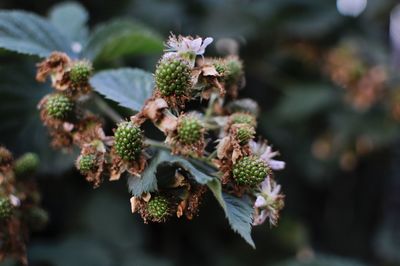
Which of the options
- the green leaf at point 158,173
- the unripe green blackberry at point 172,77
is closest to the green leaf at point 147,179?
the green leaf at point 158,173

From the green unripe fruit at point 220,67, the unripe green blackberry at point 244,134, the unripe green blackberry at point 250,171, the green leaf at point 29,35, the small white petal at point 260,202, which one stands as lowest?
the small white petal at point 260,202

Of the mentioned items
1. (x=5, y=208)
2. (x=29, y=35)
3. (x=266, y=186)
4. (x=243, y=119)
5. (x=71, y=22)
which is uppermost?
(x=71, y=22)

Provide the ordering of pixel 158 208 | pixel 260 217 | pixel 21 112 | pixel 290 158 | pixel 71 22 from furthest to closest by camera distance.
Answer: pixel 290 158
pixel 71 22
pixel 21 112
pixel 260 217
pixel 158 208

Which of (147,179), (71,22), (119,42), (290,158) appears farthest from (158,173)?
(290,158)

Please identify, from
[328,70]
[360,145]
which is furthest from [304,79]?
[360,145]

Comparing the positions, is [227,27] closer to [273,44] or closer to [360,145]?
[273,44]

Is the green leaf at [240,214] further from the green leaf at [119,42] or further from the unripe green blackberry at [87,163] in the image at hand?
the green leaf at [119,42]

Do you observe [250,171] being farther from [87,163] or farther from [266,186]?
[87,163]
